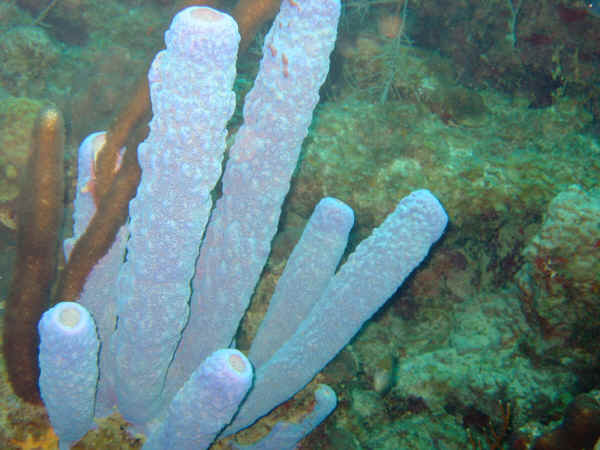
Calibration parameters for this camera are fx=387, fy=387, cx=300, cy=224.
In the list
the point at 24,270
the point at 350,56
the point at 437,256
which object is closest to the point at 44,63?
the point at 350,56

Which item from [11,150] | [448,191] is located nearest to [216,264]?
[448,191]

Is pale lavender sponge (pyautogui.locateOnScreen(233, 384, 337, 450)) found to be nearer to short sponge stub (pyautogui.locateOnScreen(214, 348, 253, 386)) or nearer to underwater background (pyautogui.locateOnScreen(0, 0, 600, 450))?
underwater background (pyautogui.locateOnScreen(0, 0, 600, 450))

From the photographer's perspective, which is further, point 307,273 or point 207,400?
point 307,273

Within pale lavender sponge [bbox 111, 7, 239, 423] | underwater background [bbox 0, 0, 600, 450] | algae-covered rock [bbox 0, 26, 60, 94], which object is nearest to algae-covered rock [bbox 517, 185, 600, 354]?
underwater background [bbox 0, 0, 600, 450]

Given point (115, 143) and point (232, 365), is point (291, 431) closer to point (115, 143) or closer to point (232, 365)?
point (232, 365)

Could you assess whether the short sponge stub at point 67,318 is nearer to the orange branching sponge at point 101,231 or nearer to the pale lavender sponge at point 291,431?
the orange branching sponge at point 101,231

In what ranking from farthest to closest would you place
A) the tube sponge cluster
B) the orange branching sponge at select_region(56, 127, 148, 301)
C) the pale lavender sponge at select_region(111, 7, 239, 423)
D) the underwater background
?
1. the underwater background
2. the orange branching sponge at select_region(56, 127, 148, 301)
3. the tube sponge cluster
4. the pale lavender sponge at select_region(111, 7, 239, 423)

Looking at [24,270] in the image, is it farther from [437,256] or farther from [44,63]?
[44,63]
